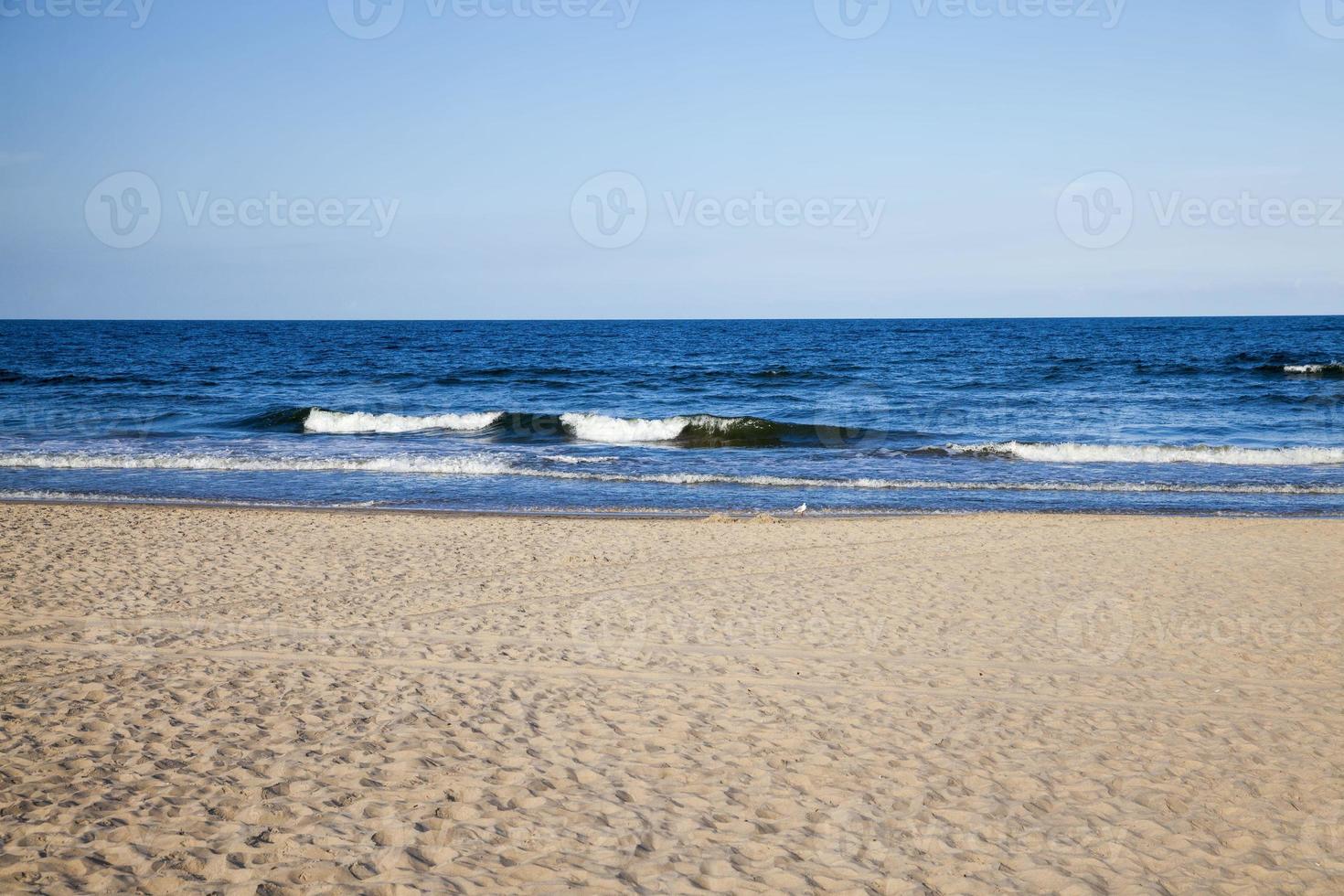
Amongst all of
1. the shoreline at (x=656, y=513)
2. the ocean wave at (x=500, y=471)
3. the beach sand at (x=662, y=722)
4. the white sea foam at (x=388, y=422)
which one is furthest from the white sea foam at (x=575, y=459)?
the beach sand at (x=662, y=722)

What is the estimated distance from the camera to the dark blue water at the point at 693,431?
1677 centimetres

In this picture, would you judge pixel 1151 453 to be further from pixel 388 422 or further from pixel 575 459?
pixel 388 422

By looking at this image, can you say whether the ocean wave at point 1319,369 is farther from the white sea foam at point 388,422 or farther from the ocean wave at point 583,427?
the white sea foam at point 388,422

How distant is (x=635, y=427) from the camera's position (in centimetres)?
2638

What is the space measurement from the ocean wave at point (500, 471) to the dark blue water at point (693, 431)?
72 mm

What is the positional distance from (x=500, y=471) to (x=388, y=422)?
963 centimetres

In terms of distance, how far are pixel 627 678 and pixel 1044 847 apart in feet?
10.8

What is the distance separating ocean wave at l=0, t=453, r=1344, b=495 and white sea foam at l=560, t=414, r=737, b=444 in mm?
5872

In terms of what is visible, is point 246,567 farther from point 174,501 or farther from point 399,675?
point 174,501

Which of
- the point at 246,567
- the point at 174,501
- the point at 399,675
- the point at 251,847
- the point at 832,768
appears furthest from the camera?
the point at 174,501

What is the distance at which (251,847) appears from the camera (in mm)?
4391

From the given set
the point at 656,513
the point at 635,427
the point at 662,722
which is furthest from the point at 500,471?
the point at 662,722

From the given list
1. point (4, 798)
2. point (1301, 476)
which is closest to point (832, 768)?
point (4, 798)

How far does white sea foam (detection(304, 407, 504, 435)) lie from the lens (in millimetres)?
26641
